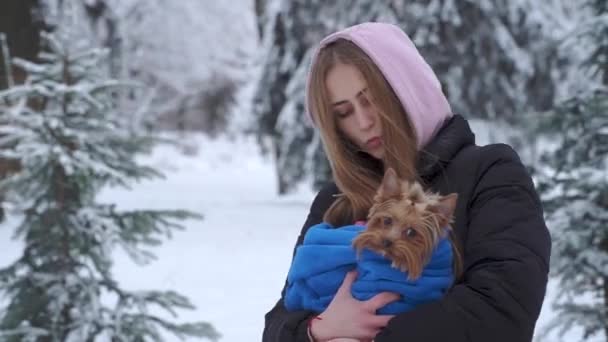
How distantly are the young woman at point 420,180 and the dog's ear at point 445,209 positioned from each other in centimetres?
9

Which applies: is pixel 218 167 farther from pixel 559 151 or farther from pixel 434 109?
pixel 434 109

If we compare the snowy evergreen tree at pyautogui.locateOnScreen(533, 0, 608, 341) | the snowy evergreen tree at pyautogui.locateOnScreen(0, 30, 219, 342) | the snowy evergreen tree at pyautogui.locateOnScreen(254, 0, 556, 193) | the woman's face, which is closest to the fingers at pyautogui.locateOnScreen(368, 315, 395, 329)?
the woman's face

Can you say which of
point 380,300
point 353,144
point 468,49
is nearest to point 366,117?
point 353,144

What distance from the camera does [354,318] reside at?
1.77 metres

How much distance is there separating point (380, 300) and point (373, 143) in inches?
22.2

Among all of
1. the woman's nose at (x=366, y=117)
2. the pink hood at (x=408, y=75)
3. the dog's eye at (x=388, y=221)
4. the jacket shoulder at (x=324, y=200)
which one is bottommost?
the jacket shoulder at (x=324, y=200)

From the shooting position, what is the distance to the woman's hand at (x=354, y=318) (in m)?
1.76

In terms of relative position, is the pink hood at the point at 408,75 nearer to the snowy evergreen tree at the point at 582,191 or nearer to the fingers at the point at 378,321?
the fingers at the point at 378,321

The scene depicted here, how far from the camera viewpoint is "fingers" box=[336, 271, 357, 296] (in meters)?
1.82

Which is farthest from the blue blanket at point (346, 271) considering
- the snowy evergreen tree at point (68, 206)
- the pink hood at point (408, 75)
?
the snowy evergreen tree at point (68, 206)

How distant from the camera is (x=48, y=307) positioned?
4.38 m

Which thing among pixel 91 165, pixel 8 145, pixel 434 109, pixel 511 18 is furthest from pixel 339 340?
pixel 511 18

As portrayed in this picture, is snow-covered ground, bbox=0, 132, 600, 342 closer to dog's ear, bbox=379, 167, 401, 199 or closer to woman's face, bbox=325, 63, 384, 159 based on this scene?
woman's face, bbox=325, 63, 384, 159

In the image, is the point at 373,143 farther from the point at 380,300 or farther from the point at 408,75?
the point at 380,300
